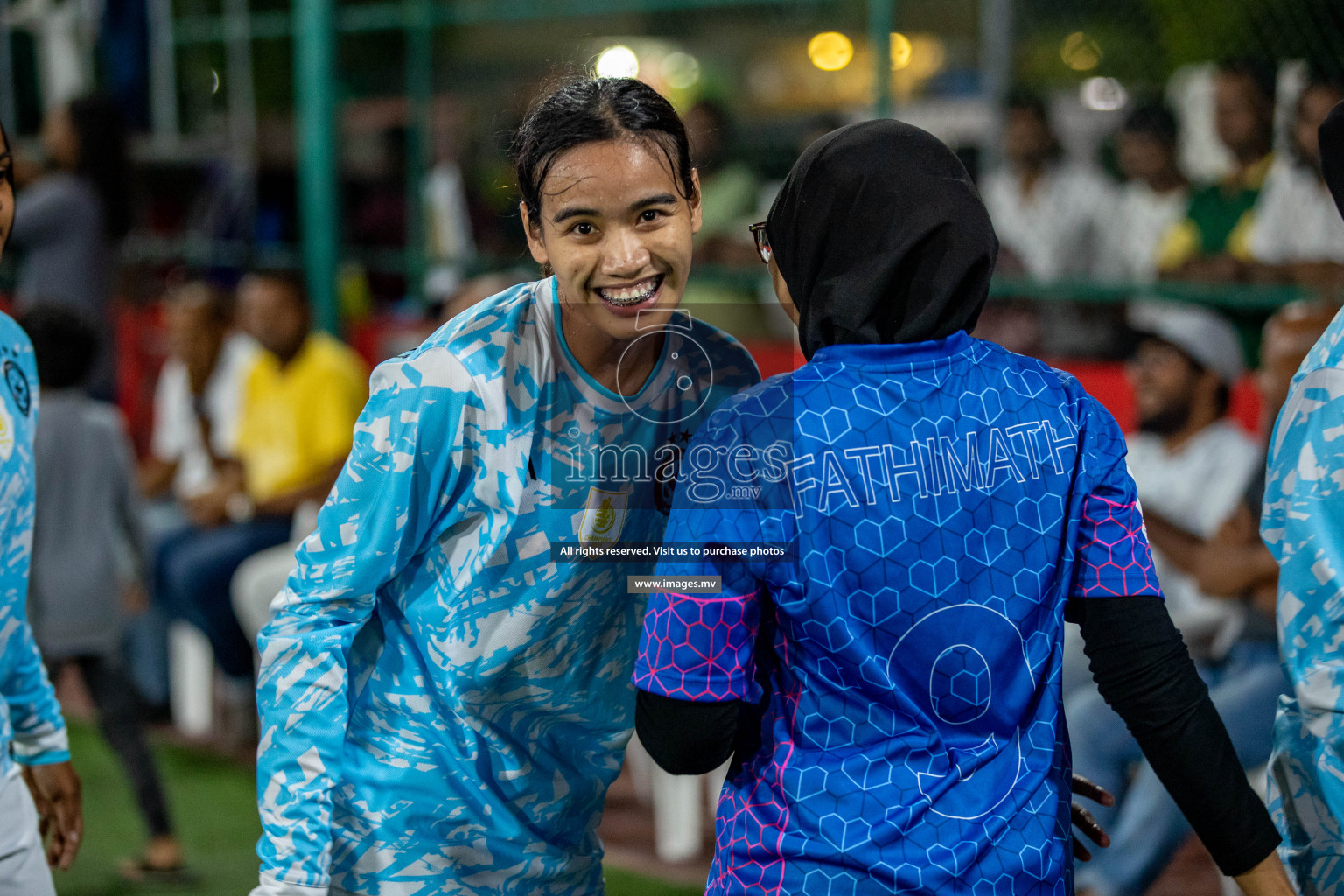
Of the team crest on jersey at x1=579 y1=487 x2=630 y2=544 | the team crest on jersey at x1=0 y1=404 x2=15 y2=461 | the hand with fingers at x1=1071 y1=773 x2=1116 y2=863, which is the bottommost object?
the hand with fingers at x1=1071 y1=773 x2=1116 y2=863

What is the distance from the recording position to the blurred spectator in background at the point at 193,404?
531 centimetres

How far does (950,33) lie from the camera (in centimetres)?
738

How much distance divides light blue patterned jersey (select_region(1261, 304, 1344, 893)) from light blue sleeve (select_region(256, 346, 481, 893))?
974 mm

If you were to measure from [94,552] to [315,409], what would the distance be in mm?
1103

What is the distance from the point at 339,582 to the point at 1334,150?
1301 mm

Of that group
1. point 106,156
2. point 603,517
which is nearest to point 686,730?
point 603,517

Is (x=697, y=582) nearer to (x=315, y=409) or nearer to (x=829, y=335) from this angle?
(x=829, y=335)

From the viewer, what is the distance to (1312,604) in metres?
1.57

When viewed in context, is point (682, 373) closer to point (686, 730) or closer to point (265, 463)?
point (686, 730)

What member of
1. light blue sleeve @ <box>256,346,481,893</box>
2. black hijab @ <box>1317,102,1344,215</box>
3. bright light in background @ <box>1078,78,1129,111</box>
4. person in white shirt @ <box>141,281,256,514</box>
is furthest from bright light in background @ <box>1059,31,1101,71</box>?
light blue sleeve @ <box>256,346,481,893</box>

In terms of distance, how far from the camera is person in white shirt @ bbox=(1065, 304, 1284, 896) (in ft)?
10.2

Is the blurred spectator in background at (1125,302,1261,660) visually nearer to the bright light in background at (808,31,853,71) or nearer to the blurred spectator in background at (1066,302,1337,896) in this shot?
the blurred spectator in background at (1066,302,1337,896)

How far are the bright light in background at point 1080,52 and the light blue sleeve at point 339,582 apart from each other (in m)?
4.48

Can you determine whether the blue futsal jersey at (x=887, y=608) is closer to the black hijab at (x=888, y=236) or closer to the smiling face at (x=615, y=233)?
the black hijab at (x=888, y=236)
